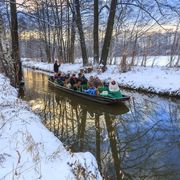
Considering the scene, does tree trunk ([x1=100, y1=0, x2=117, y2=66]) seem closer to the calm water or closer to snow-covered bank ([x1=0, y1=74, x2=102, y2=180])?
the calm water

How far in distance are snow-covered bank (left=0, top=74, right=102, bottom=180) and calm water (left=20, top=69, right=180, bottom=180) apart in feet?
3.75

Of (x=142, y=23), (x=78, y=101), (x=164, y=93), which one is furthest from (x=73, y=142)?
(x=142, y=23)

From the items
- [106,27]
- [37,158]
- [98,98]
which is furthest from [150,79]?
[37,158]

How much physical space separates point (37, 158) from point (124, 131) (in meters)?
4.58

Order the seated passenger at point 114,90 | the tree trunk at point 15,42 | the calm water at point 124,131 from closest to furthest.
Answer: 1. the calm water at point 124,131
2. the seated passenger at point 114,90
3. the tree trunk at point 15,42

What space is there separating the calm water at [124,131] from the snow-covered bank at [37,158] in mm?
1143

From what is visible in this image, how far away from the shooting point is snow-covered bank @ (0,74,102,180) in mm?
4676

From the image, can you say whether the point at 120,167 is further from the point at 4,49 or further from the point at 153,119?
the point at 4,49

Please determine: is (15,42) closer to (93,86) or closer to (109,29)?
(93,86)

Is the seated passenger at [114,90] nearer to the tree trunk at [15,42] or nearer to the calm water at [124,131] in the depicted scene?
the calm water at [124,131]

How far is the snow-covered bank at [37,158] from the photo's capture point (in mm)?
4676

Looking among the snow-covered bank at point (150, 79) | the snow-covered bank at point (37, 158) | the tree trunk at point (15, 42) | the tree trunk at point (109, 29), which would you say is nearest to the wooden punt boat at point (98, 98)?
the snow-covered bank at point (150, 79)

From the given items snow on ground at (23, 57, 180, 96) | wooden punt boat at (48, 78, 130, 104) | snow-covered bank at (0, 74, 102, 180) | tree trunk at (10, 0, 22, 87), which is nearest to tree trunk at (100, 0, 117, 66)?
snow on ground at (23, 57, 180, 96)

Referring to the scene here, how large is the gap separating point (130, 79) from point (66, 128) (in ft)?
26.6
